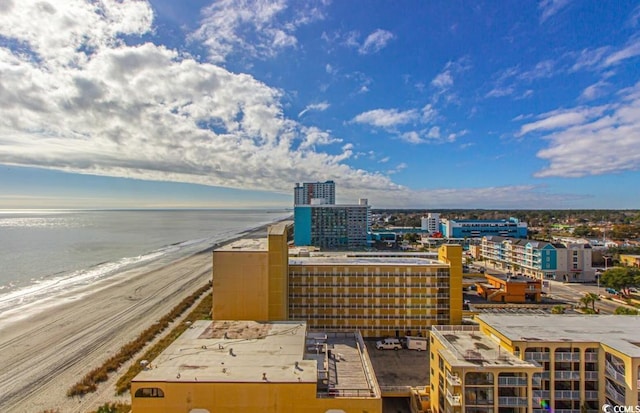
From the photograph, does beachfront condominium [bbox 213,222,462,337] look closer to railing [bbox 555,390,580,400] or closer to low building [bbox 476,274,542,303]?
railing [bbox 555,390,580,400]

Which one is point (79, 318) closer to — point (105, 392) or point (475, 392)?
point (105, 392)

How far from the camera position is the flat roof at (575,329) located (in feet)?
52.8

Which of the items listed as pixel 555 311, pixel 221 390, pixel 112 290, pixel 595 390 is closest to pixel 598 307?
pixel 555 311

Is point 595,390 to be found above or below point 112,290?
above

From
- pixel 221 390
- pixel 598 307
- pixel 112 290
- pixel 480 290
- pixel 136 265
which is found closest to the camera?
pixel 221 390

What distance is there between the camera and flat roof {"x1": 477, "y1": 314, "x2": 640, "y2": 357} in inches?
634

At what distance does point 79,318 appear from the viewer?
1485 inches

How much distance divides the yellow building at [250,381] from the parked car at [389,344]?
8.86 m

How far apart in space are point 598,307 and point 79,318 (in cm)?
6055

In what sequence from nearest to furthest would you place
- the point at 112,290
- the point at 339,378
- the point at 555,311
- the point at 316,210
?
the point at 339,378 → the point at 555,311 → the point at 112,290 → the point at 316,210

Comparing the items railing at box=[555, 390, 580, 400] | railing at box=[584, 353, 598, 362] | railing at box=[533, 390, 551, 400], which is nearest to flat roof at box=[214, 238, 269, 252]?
railing at box=[533, 390, 551, 400]

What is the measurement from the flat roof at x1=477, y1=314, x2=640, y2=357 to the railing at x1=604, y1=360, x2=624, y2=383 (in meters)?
0.98

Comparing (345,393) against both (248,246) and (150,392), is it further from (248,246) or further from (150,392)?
(248,246)

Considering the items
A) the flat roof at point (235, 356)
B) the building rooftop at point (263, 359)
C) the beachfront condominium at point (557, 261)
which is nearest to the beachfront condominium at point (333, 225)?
the beachfront condominium at point (557, 261)
